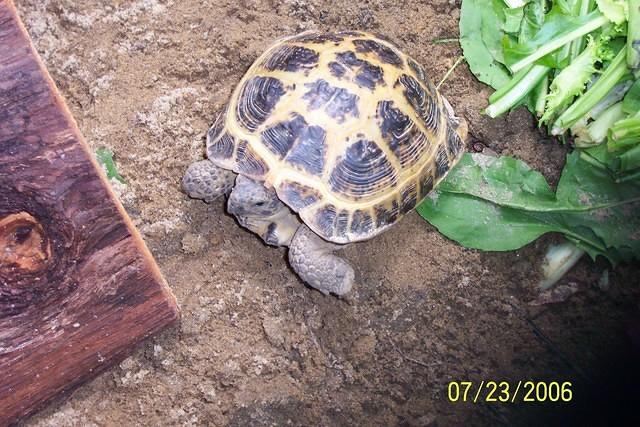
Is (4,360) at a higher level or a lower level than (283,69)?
lower

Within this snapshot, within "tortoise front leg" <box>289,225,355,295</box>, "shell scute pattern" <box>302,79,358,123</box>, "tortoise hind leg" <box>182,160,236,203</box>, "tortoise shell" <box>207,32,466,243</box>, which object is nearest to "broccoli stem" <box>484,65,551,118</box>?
"tortoise shell" <box>207,32,466,243</box>

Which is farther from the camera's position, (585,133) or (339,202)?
(585,133)

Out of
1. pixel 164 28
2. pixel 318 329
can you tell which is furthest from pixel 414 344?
pixel 164 28

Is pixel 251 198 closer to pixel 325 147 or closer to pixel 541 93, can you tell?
pixel 325 147

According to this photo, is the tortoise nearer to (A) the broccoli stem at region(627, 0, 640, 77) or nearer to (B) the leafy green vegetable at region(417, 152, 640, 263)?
(B) the leafy green vegetable at region(417, 152, 640, 263)

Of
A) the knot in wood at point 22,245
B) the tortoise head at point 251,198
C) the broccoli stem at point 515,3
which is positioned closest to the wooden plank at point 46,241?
the knot in wood at point 22,245

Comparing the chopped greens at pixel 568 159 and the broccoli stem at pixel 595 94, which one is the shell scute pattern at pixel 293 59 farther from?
the broccoli stem at pixel 595 94

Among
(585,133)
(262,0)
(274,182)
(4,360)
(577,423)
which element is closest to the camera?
(4,360)

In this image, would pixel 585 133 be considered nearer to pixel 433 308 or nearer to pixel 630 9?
pixel 630 9
